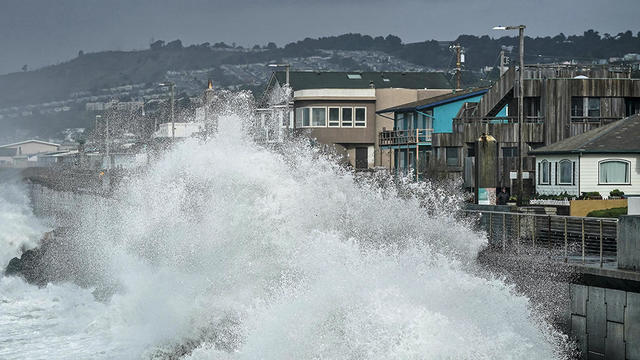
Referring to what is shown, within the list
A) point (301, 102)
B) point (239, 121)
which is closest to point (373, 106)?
point (301, 102)

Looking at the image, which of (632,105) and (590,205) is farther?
(632,105)

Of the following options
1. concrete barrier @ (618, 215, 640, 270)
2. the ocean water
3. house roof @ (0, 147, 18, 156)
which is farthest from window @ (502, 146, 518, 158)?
house roof @ (0, 147, 18, 156)

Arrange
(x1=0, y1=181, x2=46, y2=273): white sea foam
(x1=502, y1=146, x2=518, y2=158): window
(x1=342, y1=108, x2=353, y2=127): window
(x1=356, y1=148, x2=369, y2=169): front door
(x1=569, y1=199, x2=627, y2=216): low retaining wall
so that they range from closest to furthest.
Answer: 1. (x1=569, y1=199, x2=627, y2=216): low retaining wall
2. (x1=502, y1=146, x2=518, y2=158): window
3. (x1=0, y1=181, x2=46, y2=273): white sea foam
4. (x1=356, y1=148, x2=369, y2=169): front door
5. (x1=342, y1=108, x2=353, y2=127): window

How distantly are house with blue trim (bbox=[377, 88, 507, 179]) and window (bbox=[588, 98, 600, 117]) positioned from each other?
785 cm

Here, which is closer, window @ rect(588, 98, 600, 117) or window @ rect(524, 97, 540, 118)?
window @ rect(588, 98, 600, 117)

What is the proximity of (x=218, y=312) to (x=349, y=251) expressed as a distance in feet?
10.2

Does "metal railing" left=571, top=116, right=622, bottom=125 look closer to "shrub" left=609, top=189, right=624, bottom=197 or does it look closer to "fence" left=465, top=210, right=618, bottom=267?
"shrub" left=609, top=189, right=624, bottom=197

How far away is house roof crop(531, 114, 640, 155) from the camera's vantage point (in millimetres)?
33656

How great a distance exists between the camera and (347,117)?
218 feet

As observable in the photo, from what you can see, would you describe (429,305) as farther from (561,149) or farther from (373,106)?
(373,106)

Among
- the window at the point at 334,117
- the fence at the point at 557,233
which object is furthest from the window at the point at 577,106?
the window at the point at 334,117

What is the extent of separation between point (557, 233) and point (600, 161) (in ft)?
46.7

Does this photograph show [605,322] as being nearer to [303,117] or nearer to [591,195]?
[591,195]

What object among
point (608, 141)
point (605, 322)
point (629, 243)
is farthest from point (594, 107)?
point (605, 322)
